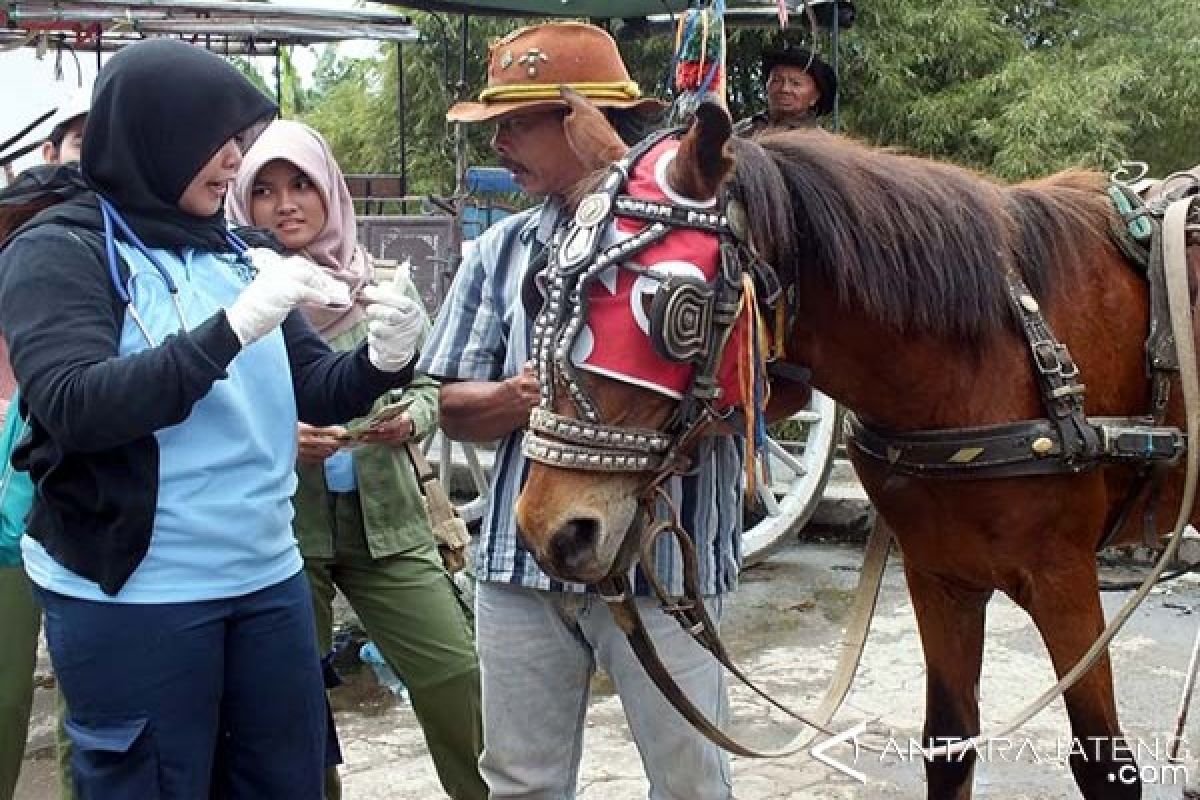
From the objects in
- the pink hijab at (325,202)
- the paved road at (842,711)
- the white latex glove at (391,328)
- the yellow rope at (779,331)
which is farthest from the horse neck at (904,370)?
the paved road at (842,711)

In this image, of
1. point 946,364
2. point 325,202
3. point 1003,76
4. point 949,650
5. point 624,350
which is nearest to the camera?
point 624,350

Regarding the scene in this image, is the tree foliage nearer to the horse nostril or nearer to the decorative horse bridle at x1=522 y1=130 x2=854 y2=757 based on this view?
the decorative horse bridle at x1=522 y1=130 x2=854 y2=757

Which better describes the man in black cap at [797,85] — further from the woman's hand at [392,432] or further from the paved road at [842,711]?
the woman's hand at [392,432]

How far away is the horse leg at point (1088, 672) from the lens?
2.52m

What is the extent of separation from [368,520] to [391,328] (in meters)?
0.96

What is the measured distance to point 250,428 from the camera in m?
2.09

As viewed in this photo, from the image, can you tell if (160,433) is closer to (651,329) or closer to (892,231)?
(651,329)

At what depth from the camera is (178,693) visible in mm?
2018

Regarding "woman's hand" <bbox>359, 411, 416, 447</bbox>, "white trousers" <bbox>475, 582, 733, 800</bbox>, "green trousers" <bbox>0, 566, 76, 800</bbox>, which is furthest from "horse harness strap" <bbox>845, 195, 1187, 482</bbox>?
"green trousers" <bbox>0, 566, 76, 800</bbox>

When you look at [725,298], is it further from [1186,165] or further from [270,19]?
[1186,165]

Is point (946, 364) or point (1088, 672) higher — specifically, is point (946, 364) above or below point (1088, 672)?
above

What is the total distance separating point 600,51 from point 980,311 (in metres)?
0.93

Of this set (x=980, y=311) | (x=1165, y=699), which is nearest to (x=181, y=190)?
(x=980, y=311)

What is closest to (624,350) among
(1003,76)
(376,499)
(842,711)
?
(376,499)
